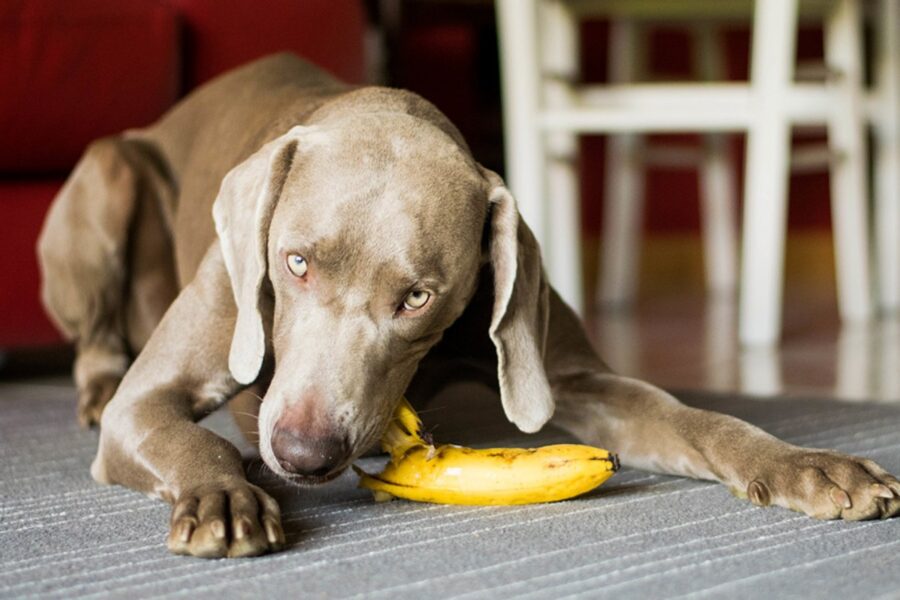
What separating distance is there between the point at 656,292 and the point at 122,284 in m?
3.21

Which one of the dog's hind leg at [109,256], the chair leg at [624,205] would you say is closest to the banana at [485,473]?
the dog's hind leg at [109,256]

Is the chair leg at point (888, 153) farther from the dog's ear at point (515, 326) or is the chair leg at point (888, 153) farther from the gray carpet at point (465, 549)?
the dog's ear at point (515, 326)

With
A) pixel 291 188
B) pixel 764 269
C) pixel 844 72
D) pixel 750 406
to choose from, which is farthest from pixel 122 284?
pixel 844 72

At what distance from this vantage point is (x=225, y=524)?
5.04 feet

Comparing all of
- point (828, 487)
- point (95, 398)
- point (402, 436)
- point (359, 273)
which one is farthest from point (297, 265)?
point (95, 398)

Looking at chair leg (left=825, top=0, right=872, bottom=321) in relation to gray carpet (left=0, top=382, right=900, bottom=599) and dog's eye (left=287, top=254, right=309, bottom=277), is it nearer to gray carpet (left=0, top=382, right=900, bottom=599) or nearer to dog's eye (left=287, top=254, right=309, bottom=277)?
gray carpet (left=0, top=382, right=900, bottom=599)

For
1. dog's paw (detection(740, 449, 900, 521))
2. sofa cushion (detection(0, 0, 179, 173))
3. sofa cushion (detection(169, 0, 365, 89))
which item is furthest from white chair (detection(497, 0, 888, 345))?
dog's paw (detection(740, 449, 900, 521))

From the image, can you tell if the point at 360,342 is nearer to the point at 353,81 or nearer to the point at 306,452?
the point at 306,452

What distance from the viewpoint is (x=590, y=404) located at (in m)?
2.14

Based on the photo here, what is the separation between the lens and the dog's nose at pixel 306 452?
158cm

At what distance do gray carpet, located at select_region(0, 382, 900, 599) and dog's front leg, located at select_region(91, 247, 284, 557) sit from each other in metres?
0.03

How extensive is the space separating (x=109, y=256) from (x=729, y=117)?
1.85 metres

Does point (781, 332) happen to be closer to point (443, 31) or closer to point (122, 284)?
point (122, 284)

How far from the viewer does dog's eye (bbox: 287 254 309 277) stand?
5.82ft
